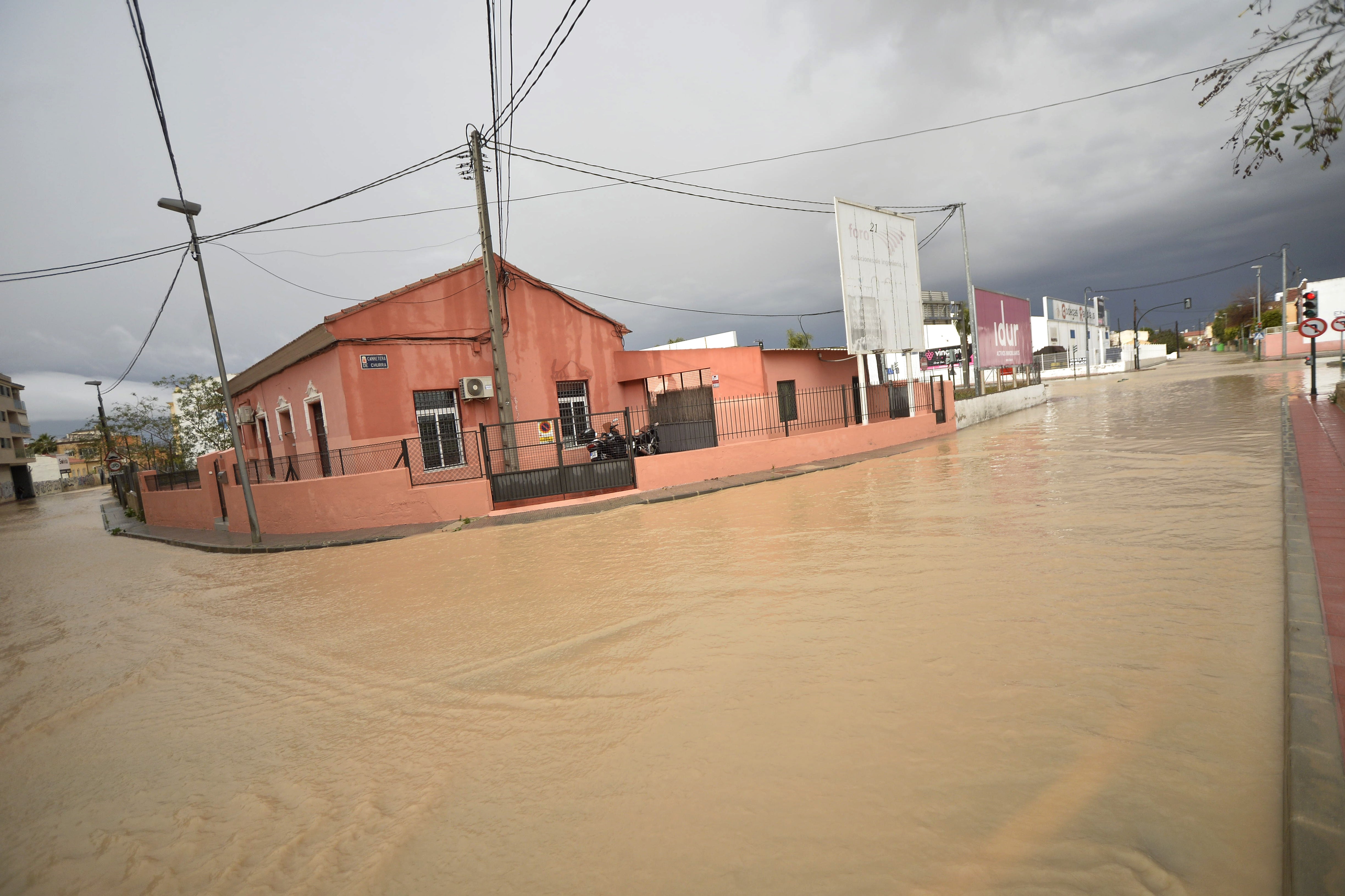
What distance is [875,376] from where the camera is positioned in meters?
34.1

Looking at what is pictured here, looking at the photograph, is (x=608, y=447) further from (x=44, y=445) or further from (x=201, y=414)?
(x=44, y=445)

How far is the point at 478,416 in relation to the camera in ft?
53.5

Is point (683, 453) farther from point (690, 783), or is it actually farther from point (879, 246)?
point (690, 783)

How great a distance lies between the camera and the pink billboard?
27.0 metres

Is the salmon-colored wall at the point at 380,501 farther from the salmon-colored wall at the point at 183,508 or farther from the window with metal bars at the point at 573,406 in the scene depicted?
the salmon-colored wall at the point at 183,508

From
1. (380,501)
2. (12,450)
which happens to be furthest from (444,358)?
(12,450)

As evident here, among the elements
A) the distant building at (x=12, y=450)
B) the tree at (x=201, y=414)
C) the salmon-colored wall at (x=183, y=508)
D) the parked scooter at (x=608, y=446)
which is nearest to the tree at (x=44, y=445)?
the distant building at (x=12, y=450)

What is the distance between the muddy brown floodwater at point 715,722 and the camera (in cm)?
248

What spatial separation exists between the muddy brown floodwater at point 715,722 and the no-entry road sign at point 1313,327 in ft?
43.6

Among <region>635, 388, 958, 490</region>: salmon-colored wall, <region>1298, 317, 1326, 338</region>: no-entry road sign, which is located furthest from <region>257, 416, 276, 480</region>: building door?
<region>1298, 317, 1326, 338</region>: no-entry road sign

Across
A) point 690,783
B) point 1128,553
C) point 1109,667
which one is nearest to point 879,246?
point 1128,553

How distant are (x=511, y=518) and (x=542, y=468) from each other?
1.64 metres

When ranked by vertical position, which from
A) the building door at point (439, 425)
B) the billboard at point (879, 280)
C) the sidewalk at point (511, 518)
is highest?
the billboard at point (879, 280)

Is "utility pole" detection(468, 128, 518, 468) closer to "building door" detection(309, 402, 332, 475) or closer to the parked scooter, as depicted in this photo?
the parked scooter
